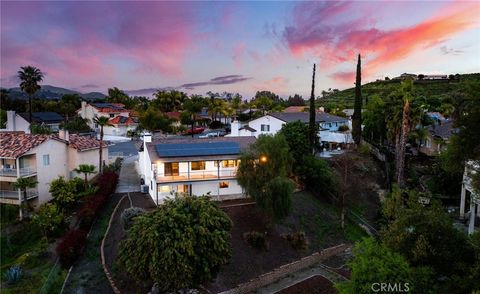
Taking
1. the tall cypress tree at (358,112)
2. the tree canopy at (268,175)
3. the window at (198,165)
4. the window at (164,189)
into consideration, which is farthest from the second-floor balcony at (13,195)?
the tall cypress tree at (358,112)

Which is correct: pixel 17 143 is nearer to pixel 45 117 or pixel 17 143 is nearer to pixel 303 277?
pixel 303 277

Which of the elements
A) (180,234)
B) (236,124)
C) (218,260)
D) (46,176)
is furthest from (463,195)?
(46,176)

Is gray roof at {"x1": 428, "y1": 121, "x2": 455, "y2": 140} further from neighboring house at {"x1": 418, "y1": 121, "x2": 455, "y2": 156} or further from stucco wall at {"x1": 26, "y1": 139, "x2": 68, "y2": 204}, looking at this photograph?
stucco wall at {"x1": 26, "y1": 139, "x2": 68, "y2": 204}

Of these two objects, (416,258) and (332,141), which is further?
(332,141)

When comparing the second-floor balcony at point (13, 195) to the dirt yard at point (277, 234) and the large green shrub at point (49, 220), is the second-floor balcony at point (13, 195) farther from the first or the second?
the dirt yard at point (277, 234)

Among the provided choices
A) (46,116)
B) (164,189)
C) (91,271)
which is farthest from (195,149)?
(46,116)

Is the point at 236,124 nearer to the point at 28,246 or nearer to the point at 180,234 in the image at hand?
the point at 28,246
